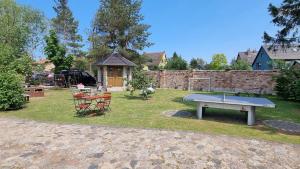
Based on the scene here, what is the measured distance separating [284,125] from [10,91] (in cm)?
1088

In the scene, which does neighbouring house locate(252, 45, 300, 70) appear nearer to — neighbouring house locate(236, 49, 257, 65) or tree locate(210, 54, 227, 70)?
tree locate(210, 54, 227, 70)

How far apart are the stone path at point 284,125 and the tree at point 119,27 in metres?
21.4

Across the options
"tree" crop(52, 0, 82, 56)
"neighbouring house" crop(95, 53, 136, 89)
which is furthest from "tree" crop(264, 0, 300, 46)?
"tree" crop(52, 0, 82, 56)

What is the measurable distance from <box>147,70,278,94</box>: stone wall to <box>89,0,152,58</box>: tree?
23.2 ft

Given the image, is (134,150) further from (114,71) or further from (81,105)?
(114,71)

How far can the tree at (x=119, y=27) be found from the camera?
2617 centimetres

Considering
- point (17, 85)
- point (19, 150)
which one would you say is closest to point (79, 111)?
point (17, 85)

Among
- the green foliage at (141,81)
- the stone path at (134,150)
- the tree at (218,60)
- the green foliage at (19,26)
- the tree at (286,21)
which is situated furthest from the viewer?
the tree at (218,60)

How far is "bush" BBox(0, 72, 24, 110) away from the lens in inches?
376

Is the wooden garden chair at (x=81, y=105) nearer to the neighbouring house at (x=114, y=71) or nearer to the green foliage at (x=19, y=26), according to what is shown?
the neighbouring house at (x=114, y=71)

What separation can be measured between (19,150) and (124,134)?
2.44 m

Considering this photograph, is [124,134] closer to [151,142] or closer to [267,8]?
[151,142]

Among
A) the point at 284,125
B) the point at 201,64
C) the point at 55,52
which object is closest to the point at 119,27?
the point at 55,52

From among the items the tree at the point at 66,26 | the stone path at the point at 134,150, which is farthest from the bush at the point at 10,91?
the tree at the point at 66,26
